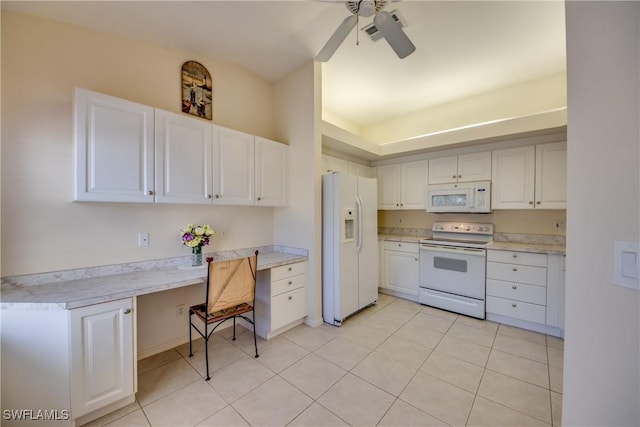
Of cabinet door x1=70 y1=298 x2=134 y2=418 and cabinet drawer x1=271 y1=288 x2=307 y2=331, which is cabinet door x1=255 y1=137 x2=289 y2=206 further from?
cabinet door x1=70 y1=298 x2=134 y2=418

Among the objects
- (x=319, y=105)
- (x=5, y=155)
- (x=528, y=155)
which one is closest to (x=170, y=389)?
(x=5, y=155)

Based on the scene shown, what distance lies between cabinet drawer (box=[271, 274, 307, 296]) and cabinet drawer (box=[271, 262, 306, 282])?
36 mm

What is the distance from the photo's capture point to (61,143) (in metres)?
1.85

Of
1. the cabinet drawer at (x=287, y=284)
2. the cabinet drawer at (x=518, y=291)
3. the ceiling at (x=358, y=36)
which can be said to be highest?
the ceiling at (x=358, y=36)

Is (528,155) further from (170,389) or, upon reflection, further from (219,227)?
(170,389)

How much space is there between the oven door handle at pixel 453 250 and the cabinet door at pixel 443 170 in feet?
3.27

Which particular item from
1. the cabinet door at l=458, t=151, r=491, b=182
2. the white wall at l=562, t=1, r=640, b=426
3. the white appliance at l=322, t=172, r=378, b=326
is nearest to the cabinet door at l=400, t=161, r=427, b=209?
the cabinet door at l=458, t=151, r=491, b=182

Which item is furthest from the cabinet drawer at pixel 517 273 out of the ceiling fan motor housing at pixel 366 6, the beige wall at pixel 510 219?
the ceiling fan motor housing at pixel 366 6

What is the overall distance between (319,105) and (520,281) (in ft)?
10.1

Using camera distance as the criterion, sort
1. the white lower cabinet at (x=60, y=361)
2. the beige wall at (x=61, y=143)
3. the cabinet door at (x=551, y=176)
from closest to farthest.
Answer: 1. the white lower cabinet at (x=60, y=361)
2. the beige wall at (x=61, y=143)
3. the cabinet door at (x=551, y=176)

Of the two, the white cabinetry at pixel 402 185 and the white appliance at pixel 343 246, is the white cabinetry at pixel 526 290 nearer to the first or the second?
the white cabinetry at pixel 402 185

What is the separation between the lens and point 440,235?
12.5 feet

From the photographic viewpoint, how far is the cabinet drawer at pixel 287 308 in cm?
253

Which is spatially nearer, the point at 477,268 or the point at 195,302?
the point at 195,302
